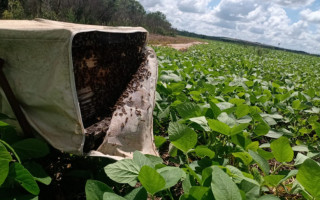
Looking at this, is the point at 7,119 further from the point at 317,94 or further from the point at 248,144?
the point at 317,94

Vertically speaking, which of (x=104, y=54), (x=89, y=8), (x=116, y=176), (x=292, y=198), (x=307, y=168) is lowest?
(x=292, y=198)

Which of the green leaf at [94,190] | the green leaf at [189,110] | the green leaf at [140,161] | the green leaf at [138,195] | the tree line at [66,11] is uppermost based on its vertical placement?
the tree line at [66,11]

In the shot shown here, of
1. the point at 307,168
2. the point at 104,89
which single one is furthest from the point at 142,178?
the point at 104,89

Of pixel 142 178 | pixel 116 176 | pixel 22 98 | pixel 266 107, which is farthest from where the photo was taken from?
pixel 266 107

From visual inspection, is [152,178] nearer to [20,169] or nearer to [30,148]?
[20,169]

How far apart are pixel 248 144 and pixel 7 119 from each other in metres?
1.22

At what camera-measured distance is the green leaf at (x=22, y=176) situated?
86cm

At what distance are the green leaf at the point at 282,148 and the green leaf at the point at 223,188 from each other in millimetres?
460

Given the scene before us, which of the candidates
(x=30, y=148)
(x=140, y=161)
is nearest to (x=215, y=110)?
(x=140, y=161)

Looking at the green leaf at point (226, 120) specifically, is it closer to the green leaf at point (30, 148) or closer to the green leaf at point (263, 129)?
the green leaf at point (263, 129)

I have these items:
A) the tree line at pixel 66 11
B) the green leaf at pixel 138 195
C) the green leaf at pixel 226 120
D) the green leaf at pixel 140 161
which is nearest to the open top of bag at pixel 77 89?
the green leaf at pixel 140 161

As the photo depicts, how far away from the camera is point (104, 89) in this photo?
1526 mm

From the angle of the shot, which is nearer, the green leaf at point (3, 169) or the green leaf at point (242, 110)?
the green leaf at point (3, 169)

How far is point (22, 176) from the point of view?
875mm
